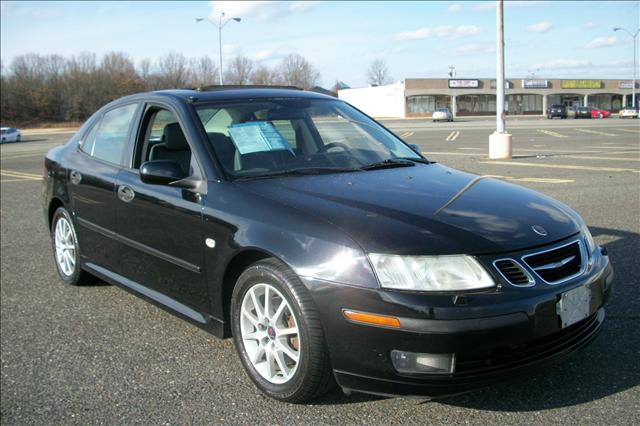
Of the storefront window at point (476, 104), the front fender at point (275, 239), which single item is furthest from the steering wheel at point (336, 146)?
the storefront window at point (476, 104)

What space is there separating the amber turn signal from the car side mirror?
1465 mm

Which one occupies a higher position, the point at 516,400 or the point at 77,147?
the point at 77,147

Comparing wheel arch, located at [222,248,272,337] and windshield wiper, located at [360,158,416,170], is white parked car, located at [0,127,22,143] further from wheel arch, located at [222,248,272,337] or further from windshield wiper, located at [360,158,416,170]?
wheel arch, located at [222,248,272,337]

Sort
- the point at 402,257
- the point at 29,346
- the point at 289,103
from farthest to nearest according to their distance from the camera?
1. the point at 289,103
2. the point at 29,346
3. the point at 402,257

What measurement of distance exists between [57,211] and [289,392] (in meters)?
3.42

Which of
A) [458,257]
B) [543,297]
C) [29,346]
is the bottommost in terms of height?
[29,346]

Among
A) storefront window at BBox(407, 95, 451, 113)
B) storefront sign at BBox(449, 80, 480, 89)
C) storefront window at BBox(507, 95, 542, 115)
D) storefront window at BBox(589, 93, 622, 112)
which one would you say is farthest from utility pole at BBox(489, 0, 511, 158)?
storefront window at BBox(589, 93, 622, 112)

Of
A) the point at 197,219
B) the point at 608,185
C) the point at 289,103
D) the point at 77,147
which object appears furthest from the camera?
the point at 608,185

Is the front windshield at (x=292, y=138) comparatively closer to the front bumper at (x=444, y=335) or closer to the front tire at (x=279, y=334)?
the front tire at (x=279, y=334)

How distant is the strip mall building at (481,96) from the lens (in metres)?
82.2

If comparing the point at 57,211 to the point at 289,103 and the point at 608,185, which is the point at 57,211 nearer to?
the point at 289,103

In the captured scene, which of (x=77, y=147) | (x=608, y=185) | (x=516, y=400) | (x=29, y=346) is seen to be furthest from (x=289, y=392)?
(x=608, y=185)

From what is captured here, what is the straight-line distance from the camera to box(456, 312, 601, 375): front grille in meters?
2.61

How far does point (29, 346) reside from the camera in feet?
13.2
